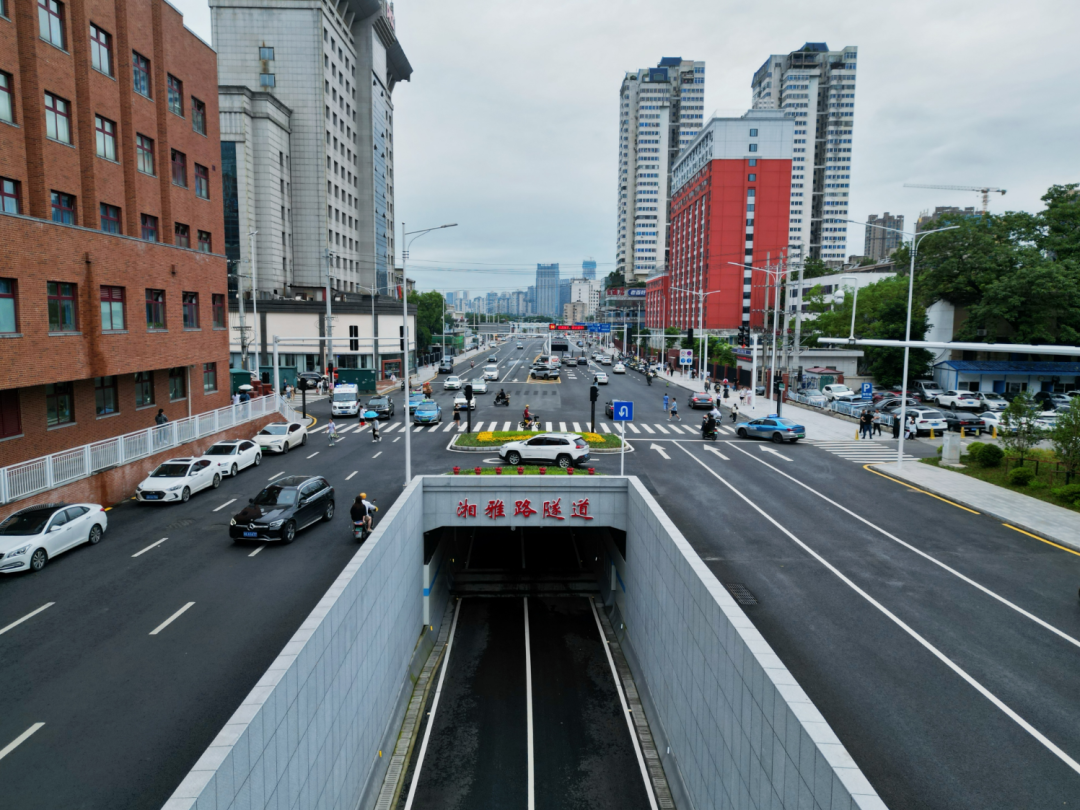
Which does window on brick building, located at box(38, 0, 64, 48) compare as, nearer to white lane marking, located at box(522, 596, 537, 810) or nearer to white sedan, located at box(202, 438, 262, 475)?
white sedan, located at box(202, 438, 262, 475)

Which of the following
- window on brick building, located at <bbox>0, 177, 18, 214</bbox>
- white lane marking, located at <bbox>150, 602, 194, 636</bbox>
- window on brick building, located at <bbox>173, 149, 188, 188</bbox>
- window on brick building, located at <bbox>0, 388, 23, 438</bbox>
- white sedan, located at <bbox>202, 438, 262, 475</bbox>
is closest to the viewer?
white lane marking, located at <bbox>150, 602, 194, 636</bbox>

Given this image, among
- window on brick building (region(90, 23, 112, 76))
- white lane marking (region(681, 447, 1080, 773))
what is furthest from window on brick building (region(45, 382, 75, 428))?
white lane marking (region(681, 447, 1080, 773))

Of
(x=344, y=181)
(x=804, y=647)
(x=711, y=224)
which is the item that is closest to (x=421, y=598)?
(x=804, y=647)

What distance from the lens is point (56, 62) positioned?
24.4 m

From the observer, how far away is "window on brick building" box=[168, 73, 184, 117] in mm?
31828

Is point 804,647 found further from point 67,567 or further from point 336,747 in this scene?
point 67,567

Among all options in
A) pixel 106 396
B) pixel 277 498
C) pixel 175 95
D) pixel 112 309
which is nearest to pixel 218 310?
pixel 106 396

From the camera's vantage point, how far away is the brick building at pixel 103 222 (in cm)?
2230

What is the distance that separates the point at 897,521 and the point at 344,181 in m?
79.1

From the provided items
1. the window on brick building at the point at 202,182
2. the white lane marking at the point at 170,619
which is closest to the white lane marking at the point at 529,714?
the white lane marking at the point at 170,619

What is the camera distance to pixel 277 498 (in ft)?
67.4

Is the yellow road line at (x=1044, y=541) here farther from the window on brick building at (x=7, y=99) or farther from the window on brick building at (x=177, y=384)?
the window on brick building at (x=7, y=99)

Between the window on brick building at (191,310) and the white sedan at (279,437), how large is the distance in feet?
20.7

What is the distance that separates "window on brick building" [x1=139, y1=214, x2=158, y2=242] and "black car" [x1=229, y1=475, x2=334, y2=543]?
16.8 m
